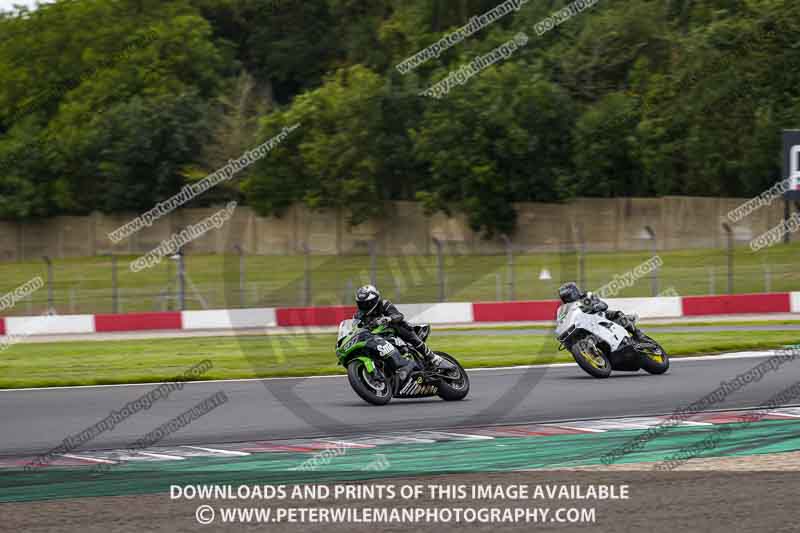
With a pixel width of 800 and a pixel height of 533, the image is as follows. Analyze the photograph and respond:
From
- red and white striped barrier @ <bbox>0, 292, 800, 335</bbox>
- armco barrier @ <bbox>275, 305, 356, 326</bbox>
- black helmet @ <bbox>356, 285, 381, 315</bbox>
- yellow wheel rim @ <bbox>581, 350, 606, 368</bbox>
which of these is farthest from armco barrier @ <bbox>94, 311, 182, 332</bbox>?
black helmet @ <bbox>356, 285, 381, 315</bbox>

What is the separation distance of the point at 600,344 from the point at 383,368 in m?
3.67

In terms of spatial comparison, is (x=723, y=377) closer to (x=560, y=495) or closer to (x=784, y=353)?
(x=784, y=353)

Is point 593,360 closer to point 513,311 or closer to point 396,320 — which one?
point 396,320

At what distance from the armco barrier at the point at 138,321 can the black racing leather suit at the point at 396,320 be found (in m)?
17.0

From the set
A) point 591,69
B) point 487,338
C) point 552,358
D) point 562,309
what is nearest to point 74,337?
point 487,338

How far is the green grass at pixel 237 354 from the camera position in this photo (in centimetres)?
1934

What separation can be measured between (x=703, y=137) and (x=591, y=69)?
715cm

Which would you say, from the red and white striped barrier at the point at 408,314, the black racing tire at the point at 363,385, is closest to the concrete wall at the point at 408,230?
the red and white striped barrier at the point at 408,314

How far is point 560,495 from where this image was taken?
848cm

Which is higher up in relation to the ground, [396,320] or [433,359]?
[396,320]

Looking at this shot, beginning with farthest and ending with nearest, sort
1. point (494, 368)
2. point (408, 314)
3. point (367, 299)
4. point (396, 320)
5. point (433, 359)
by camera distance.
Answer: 1. point (408, 314)
2. point (494, 368)
3. point (433, 359)
4. point (396, 320)
5. point (367, 299)

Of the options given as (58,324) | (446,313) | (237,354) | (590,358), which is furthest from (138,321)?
(590,358)

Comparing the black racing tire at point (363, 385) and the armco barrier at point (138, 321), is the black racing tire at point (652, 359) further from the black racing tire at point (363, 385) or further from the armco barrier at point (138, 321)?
the armco barrier at point (138, 321)

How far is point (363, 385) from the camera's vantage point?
14.0 metres
